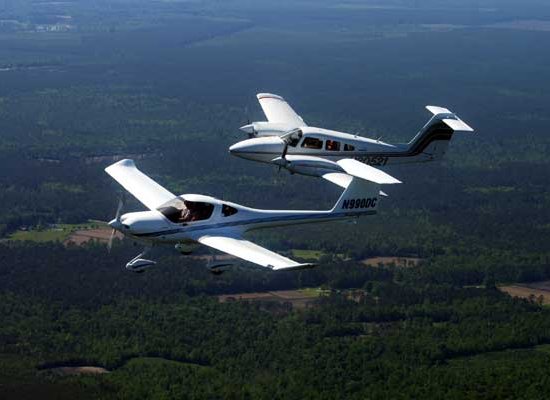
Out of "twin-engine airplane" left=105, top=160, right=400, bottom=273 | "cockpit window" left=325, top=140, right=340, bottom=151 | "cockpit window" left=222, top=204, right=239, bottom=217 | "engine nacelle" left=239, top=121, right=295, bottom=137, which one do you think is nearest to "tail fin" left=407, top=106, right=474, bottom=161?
"cockpit window" left=325, top=140, right=340, bottom=151

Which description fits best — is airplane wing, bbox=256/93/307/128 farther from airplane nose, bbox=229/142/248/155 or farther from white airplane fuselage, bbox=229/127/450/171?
airplane nose, bbox=229/142/248/155

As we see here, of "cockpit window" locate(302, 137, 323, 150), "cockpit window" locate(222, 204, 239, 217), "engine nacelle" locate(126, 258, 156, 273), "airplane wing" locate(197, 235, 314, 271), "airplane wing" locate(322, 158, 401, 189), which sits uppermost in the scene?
"airplane wing" locate(322, 158, 401, 189)

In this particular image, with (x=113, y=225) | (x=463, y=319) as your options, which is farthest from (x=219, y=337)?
(x=113, y=225)

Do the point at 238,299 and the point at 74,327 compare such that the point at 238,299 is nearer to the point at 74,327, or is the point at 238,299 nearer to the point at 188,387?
the point at 74,327

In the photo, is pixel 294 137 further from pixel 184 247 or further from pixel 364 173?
pixel 184 247

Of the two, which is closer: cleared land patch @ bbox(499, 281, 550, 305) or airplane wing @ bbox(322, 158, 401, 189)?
airplane wing @ bbox(322, 158, 401, 189)

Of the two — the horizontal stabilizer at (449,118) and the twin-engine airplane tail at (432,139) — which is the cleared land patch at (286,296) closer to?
the twin-engine airplane tail at (432,139)

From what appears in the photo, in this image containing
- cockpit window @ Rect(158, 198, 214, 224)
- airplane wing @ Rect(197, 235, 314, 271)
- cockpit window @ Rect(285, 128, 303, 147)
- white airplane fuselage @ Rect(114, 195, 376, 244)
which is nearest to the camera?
airplane wing @ Rect(197, 235, 314, 271)

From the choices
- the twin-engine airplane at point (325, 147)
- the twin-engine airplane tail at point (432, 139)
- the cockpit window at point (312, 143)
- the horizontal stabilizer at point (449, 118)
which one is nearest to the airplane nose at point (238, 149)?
the twin-engine airplane at point (325, 147)
